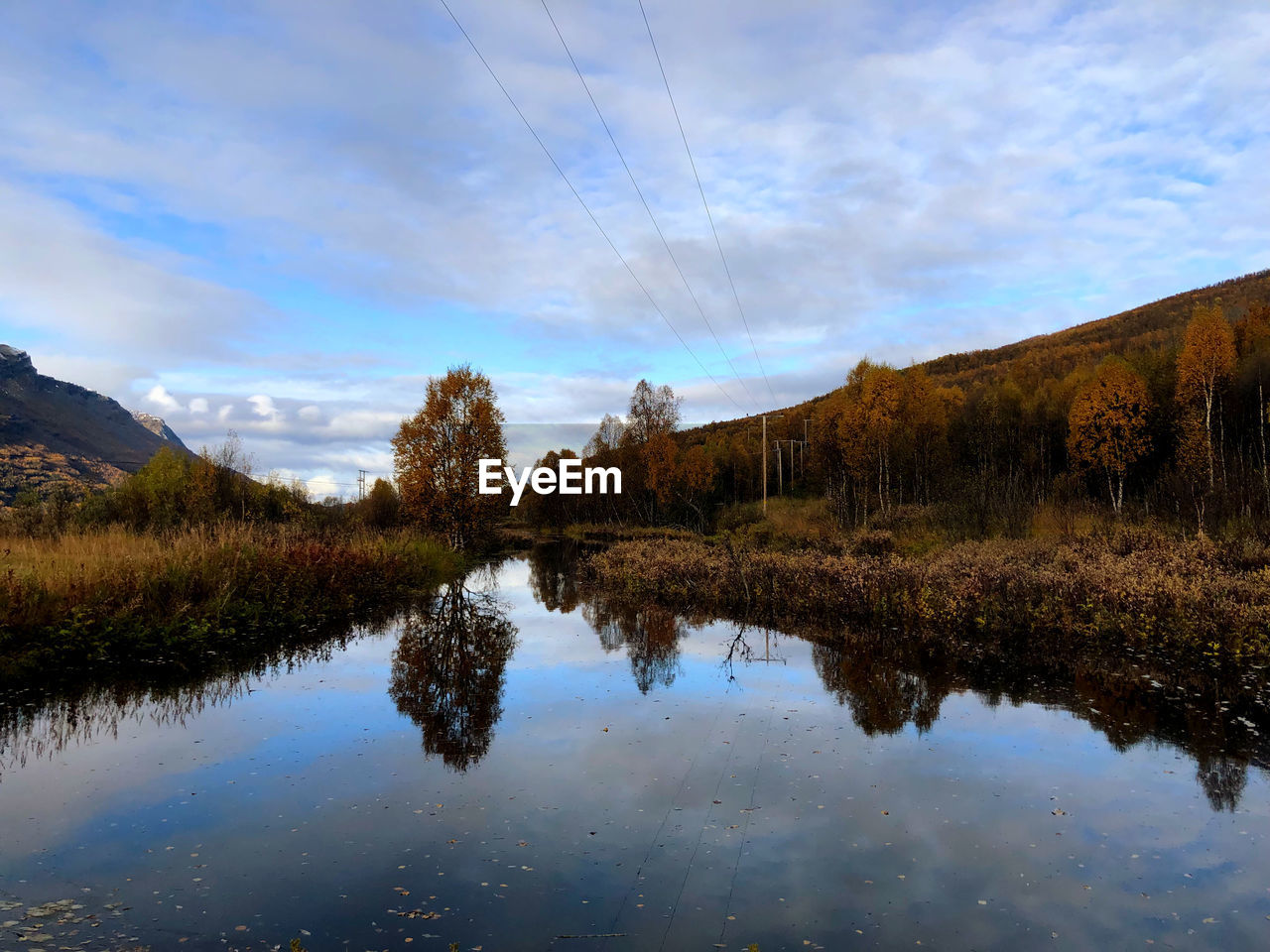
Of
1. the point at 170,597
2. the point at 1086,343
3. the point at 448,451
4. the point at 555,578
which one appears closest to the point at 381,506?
the point at 448,451

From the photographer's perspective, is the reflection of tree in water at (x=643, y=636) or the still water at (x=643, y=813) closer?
the still water at (x=643, y=813)

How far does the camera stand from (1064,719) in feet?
27.8

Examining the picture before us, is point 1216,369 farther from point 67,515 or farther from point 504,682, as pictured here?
point 67,515

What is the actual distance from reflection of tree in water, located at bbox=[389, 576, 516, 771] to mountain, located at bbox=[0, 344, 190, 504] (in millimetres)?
94484

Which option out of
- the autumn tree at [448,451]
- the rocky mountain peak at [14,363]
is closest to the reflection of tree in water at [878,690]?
the autumn tree at [448,451]

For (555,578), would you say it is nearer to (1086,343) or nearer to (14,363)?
(1086,343)

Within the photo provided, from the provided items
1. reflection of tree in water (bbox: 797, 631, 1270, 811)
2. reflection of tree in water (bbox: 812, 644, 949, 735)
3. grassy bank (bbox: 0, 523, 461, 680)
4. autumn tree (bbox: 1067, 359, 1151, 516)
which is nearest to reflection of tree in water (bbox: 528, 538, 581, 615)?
grassy bank (bbox: 0, 523, 461, 680)

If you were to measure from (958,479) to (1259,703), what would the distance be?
2174 cm

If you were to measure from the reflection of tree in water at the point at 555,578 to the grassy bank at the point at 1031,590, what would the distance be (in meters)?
2.00

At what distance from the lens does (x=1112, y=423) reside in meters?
36.5

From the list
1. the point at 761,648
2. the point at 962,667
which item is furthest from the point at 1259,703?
the point at 761,648

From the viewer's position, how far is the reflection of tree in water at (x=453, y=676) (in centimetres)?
790

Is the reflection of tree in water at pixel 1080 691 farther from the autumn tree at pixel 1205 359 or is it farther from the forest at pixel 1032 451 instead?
Result: the autumn tree at pixel 1205 359

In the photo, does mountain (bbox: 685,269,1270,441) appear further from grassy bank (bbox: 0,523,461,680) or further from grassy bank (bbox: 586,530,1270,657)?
grassy bank (bbox: 0,523,461,680)
